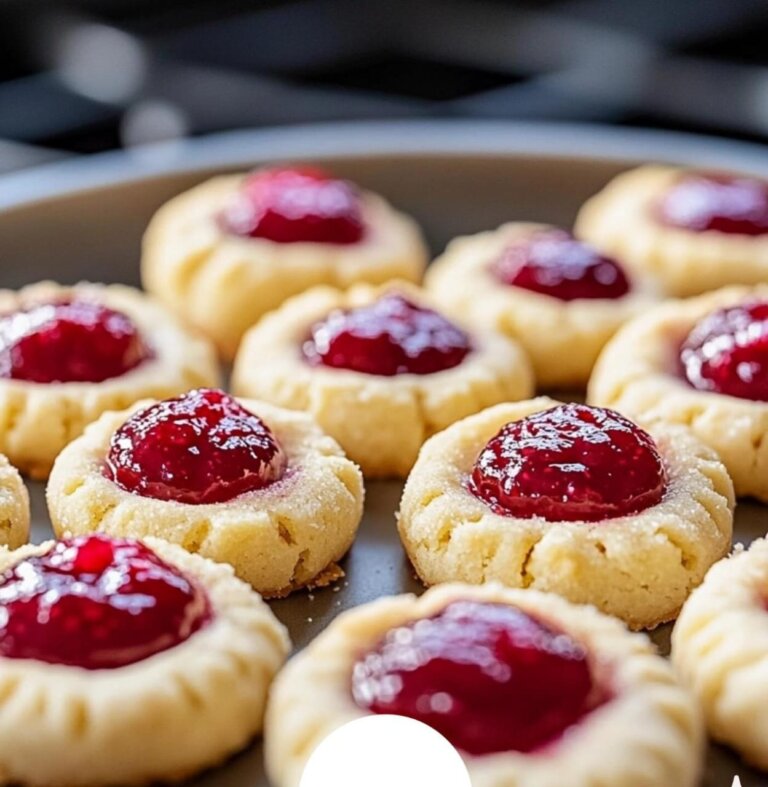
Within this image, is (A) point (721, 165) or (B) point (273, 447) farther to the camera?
(A) point (721, 165)

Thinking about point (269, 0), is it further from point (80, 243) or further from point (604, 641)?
point (604, 641)

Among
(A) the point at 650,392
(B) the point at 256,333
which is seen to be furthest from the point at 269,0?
(A) the point at 650,392

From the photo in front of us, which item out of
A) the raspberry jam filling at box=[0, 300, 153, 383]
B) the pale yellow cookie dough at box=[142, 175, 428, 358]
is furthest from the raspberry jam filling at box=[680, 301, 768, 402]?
the raspberry jam filling at box=[0, 300, 153, 383]

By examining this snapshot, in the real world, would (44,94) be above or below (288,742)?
below

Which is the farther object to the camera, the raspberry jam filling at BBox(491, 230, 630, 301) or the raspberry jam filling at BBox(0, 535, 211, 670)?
the raspberry jam filling at BBox(491, 230, 630, 301)

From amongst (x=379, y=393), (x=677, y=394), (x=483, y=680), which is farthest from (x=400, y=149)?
(x=483, y=680)

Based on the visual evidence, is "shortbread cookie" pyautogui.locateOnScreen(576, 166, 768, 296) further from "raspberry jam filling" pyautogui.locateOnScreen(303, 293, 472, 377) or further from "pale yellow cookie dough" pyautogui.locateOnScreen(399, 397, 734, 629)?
"pale yellow cookie dough" pyautogui.locateOnScreen(399, 397, 734, 629)

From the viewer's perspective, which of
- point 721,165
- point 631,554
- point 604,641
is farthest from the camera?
point 721,165
